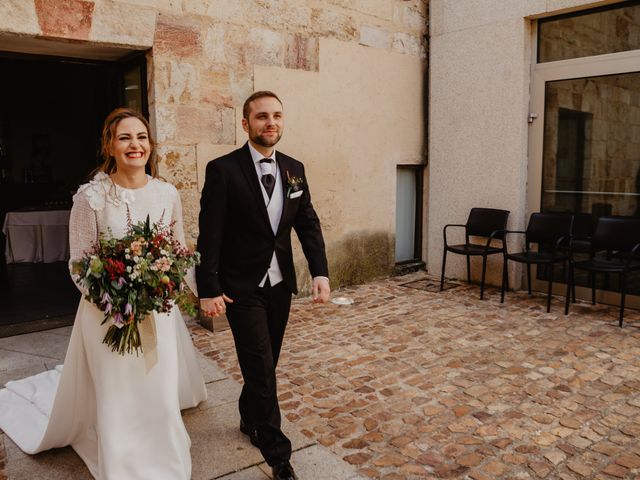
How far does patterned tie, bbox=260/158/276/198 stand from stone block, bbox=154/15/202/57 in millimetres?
2952

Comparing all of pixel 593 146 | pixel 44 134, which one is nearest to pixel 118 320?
pixel 593 146

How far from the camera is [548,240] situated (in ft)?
20.6

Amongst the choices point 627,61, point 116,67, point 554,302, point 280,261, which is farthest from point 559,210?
point 116,67

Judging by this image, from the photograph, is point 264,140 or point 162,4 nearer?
point 264,140

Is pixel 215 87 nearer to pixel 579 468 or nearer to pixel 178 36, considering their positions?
pixel 178 36

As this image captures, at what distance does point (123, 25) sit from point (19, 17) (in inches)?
32.5

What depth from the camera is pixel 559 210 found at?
6.63 m

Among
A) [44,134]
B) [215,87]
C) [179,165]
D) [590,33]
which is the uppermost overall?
[590,33]

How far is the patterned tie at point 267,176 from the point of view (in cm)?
294

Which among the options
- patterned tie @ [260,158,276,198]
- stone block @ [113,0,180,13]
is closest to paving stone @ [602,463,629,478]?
patterned tie @ [260,158,276,198]

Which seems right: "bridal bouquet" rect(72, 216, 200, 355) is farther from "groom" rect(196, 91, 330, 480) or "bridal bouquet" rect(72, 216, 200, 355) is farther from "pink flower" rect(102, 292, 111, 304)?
"groom" rect(196, 91, 330, 480)

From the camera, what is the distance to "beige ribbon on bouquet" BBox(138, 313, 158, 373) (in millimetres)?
2771

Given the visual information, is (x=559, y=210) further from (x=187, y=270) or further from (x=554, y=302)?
(x=187, y=270)

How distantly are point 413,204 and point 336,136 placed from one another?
1.82 m
